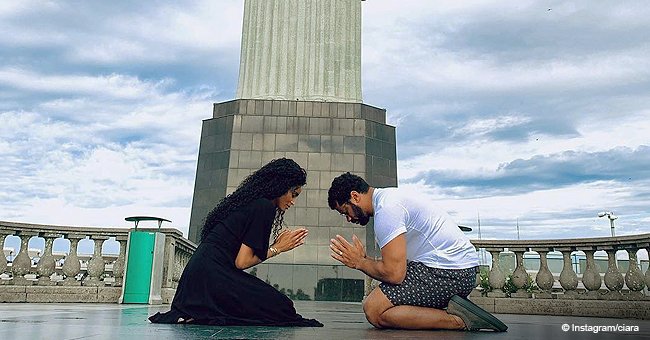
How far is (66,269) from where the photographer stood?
9781 mm

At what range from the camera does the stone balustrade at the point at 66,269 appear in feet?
31.0

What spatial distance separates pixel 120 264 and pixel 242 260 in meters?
6.43

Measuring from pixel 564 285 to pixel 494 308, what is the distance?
4.26 feet

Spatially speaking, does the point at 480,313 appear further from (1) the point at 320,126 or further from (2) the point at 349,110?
(2) the point at 349,110

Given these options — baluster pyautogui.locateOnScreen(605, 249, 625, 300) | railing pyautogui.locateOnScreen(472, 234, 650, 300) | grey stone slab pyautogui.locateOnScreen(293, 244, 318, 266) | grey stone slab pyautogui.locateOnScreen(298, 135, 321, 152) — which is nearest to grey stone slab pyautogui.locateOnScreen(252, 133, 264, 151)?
grey stone slab pyautogui.locateOnScreen(298, 135, 321, 152)

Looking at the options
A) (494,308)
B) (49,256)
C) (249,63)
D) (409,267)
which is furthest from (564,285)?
(249,63)

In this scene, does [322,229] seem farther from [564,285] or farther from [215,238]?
[215,238]

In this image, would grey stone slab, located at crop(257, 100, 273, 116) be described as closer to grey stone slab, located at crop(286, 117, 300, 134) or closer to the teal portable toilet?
grey stone slab, located at crop(286, 117, 300, 134)

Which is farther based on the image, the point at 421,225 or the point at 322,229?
the point at 322,229

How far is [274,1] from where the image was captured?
19.3 meters

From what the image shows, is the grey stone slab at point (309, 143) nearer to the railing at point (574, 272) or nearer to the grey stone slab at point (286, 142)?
the grey stone slab at point (286, 142)

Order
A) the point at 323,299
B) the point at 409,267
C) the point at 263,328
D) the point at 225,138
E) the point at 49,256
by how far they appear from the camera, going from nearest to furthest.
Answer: the point at 263,328
the point at 409,267
the point at 49,256
the point at 323,299
the point at 225,138

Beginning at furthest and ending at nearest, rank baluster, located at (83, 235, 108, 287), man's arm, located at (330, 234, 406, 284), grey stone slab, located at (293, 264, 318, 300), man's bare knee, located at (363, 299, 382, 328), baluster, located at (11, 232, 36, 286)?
1. grey stone slab, located at (293, 264, 318, 300)
2. baluster, located at (83, 235, 108, 287)
3. baluster, located at (11, 232, 36, 286)
4. man's bare knee, located at (363, 299, 382, 328)
5. man's arm, located at (330, 234, 406, 284)

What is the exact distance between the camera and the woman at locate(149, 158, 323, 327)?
443 cm
